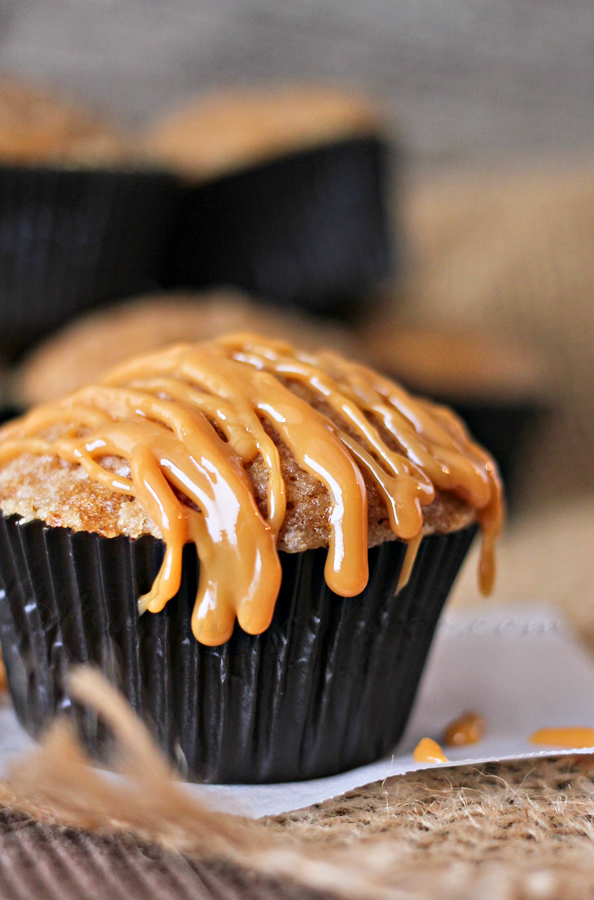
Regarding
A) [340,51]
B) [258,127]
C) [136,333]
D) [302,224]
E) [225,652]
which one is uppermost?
[340,51]

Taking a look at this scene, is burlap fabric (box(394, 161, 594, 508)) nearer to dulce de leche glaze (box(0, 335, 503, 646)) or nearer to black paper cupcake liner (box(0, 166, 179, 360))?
black paper cupcake liner (box(0, 166, 179, 360))

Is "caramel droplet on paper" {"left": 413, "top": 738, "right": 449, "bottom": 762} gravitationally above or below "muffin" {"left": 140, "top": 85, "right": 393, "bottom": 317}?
below

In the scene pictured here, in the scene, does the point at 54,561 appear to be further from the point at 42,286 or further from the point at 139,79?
the point at 139,79

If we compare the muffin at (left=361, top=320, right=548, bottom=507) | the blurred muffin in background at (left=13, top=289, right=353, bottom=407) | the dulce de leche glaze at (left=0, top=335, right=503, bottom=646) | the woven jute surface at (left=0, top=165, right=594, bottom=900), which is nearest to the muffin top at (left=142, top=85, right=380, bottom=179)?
the blurred muffin in background at (left=13, top=289, right=353, bottom=407)

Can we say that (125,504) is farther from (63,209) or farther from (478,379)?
(478,379)

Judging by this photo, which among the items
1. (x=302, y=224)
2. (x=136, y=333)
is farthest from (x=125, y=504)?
(x=302, y=224)

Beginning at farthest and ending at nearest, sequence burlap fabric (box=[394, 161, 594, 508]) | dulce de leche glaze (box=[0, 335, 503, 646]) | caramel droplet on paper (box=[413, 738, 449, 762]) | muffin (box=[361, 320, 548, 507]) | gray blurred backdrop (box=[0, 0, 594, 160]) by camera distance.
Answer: gray blurred backdrop (box=[0, 0, 594, 160]), burlap fabric (box=[394, 161, 594, 508]), muffin (box=[361, 320, 548, 507]), caramel droplet on paper (box=[413, 738, 449, 762]), dulce de leche glaze (box=[0, 335, 503, 646])

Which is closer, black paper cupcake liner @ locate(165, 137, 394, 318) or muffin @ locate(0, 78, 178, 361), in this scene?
muffin @ locate(0, 78, 178, 361)
